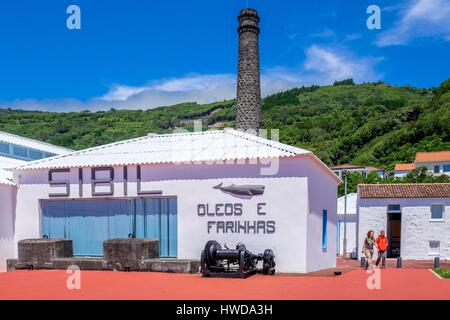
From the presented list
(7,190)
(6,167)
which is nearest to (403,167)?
(6,167)

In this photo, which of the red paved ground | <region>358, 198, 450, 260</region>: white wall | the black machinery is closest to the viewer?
the red paved ground

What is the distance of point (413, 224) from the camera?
32.3 metres

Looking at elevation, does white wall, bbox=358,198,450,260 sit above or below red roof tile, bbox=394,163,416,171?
below

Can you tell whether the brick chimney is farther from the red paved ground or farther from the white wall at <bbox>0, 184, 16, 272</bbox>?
the red paved ground

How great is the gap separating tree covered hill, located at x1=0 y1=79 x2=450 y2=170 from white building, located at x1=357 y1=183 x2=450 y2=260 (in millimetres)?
42228

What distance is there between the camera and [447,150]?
7281cm

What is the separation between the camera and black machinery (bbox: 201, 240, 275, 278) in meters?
14.1

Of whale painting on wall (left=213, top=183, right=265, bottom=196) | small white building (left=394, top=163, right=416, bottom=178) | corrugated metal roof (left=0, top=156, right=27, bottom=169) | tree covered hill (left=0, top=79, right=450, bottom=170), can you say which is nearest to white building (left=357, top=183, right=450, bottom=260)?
whale painting on wall (left=213, top=183, right=265, bottom=196)

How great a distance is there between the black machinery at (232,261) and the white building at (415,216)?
19105 millimetres

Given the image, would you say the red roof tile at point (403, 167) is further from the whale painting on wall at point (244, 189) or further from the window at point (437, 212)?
the whale painting on wall at point (244, 189)
